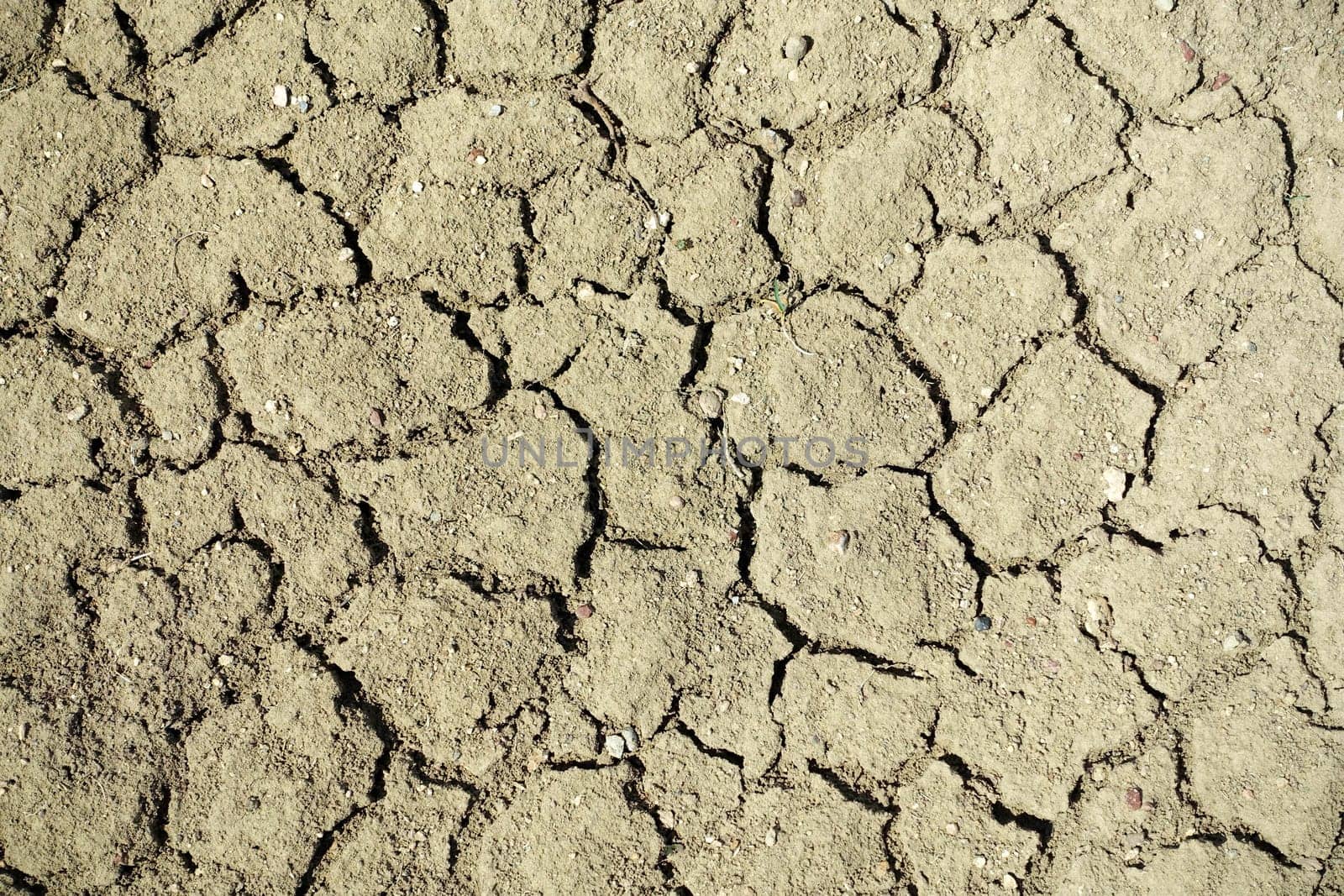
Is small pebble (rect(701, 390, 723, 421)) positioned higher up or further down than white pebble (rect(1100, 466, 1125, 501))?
further down

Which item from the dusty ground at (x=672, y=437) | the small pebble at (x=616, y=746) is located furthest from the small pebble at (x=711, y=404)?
the small pebble at (x=616, y=746)

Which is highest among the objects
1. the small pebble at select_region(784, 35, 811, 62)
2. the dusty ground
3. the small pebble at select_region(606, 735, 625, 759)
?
the small pebble at select_region(784, 35, 811, 62)

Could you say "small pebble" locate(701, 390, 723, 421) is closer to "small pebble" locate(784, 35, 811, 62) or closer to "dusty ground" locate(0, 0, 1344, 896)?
"dusty ground" locate(0, 0, 1344, 896)

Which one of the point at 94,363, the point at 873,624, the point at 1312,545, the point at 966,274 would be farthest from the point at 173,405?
the point at 1312,545

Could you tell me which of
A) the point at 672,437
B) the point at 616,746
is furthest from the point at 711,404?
the point at 616,746

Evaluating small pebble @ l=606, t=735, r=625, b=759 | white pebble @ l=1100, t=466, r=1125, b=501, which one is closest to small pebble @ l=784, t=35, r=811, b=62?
white pebble @ l=1100, t=466, r=1125, b=501

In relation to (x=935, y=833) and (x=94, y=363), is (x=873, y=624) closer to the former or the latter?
(x=935, y=833)

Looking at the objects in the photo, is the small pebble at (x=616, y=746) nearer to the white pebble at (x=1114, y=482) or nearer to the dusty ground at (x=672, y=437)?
the dusty ground at (x=672, y=437)
